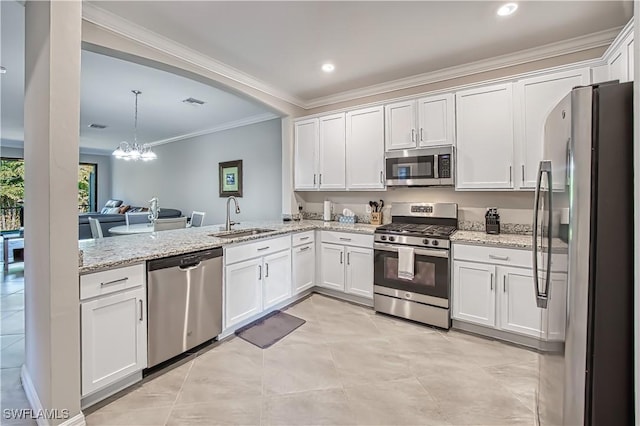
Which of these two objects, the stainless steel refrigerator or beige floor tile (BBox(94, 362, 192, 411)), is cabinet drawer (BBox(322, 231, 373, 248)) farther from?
the stainless steel refrigerator

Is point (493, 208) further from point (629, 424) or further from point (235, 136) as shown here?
point (235, 136)

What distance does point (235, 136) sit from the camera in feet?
19.2

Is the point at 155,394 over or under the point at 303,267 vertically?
under

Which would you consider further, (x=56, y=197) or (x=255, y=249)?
A: (x=255, y=249)

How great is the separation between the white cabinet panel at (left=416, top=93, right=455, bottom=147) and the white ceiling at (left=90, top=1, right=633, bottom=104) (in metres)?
0.41

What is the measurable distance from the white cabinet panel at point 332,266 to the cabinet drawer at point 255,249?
0.56m

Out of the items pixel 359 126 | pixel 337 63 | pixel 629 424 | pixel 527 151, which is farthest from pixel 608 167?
pixel 359 126

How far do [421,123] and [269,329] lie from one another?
8.90ft

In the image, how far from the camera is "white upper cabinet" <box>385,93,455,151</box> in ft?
10.5

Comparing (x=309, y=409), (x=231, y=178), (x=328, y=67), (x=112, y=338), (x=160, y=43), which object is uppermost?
(x=328, y=67)

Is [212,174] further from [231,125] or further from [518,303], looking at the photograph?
[518,303]

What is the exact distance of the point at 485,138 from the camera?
9.84 feet

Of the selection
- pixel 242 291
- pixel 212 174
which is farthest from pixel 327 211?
pixel 212 174

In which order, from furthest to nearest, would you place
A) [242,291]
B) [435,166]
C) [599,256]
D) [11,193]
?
[11,193], [435,166], [242,291], [599,256]
